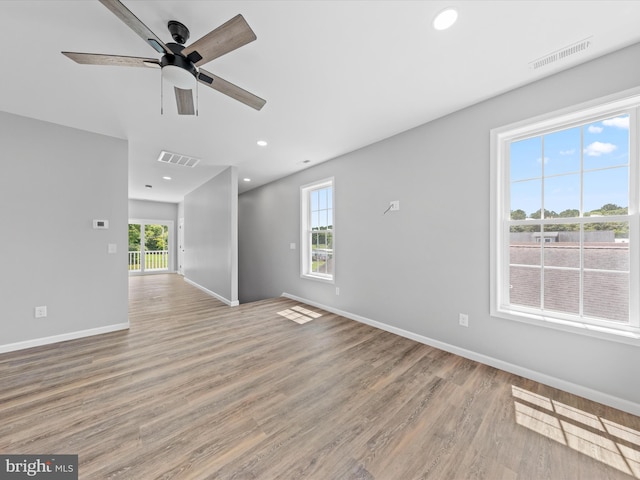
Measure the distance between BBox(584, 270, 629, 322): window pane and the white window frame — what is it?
42 mm

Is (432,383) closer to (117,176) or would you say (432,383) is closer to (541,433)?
(541,433)

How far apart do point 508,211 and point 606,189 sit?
2.14 feet

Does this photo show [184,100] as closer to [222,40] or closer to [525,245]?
[222,40]

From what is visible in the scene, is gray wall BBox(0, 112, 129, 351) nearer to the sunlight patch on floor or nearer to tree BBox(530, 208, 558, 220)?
the sunlight patch on floor

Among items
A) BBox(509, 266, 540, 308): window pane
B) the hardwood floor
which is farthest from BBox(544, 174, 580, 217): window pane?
the hardwood floor

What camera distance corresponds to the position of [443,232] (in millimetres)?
2803

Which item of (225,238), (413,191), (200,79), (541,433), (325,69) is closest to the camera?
(541,433)

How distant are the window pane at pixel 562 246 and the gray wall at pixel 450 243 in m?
0.48

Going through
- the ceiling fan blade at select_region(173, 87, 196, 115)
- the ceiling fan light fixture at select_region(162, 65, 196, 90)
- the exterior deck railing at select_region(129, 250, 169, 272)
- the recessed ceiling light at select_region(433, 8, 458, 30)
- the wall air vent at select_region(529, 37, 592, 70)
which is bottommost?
the exterior deck railing at select_region(129, 250, 169, 272)

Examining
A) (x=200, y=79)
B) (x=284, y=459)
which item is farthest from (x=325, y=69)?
(x=284, y=459)

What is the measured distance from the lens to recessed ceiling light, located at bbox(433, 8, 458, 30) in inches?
60.6

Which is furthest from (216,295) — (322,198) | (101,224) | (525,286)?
(525,286)

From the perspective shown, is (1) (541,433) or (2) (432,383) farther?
(2) (432,383)

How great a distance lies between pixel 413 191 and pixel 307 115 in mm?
1610
